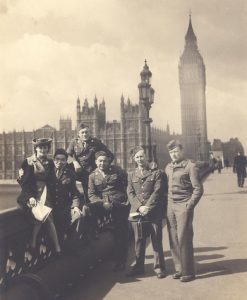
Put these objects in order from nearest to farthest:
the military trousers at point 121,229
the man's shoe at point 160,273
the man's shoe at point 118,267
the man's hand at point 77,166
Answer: the man's shoe at point 160,273 → the man's shoe at point 118,267 → the military trousers at point 121,229 → the man's hand at point 77,166

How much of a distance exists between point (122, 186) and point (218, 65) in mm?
4114

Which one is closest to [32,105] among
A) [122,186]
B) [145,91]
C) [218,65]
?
[145,91]

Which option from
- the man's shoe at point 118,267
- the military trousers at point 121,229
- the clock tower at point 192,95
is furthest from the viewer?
the clock tower at point 192,95

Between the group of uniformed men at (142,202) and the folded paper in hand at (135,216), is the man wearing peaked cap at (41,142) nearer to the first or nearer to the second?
the group of uniformed men at (142,202)

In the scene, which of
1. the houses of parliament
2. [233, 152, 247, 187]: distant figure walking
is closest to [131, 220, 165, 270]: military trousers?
[233, 152, 247, 187]: distant figure walking

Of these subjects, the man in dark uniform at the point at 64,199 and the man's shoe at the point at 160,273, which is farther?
the man's shoe at the point at 160,273

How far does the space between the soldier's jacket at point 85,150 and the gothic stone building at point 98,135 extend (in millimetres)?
69637

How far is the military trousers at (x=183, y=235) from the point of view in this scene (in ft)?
16.4

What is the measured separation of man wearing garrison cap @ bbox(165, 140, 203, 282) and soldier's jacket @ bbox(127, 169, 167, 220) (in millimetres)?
157

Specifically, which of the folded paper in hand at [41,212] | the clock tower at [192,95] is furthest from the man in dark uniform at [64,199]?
the clock tower at [192,95]

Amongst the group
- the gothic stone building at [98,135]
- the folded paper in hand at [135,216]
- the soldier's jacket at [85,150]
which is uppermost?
the gothic stone building at [98,135]

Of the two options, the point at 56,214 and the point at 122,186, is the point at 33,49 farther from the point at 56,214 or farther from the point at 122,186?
the point at 56,214

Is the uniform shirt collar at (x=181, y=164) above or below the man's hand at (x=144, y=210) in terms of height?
above

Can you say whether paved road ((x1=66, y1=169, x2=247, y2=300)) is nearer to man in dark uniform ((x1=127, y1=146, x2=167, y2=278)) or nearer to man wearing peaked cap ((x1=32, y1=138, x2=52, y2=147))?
man in dark uniform ((x1=127, y1=146, x2=167, y2=278))
